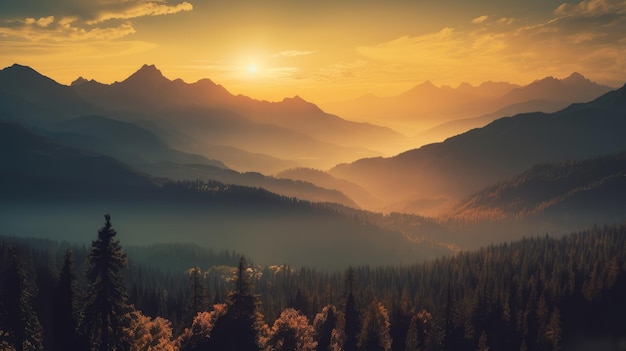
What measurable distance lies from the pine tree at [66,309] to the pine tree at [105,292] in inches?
131

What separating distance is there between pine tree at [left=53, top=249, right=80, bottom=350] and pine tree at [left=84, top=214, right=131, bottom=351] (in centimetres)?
333

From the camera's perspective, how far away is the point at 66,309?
52.5 meters

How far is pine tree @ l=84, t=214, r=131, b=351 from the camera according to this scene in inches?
1818

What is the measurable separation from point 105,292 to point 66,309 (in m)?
8.56

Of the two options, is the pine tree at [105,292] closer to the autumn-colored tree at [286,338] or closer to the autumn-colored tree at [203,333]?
the autumn-colored tree at [203,333]

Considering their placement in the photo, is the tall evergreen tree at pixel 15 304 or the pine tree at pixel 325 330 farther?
the pine tree at pixel 325 330

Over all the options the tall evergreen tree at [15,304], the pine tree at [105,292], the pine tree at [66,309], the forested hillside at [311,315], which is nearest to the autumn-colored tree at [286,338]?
the forested hillside at [311,315]

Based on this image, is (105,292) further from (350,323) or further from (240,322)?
(350,323)

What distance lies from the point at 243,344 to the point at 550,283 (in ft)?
469

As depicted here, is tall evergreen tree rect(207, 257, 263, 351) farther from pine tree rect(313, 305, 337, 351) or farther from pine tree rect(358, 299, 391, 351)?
pine tree rect(358, 299, 391, 351)

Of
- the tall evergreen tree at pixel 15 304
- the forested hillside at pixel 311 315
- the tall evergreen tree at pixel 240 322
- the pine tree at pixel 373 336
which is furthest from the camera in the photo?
the pine tree at pixel 373 336

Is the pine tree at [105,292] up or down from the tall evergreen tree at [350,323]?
up

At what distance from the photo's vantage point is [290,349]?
7494 centimetres

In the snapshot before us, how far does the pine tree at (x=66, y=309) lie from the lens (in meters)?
50.2
